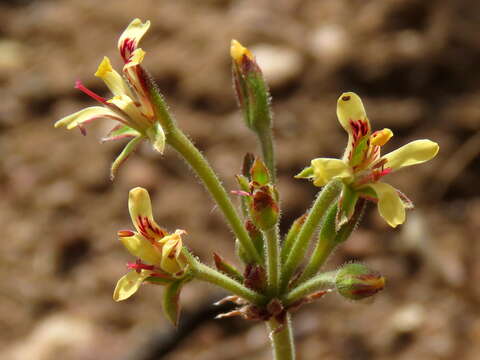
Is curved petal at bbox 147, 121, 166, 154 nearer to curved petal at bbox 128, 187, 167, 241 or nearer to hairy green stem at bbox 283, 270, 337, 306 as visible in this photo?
curved petal at bbox 128, 187, 167, 241

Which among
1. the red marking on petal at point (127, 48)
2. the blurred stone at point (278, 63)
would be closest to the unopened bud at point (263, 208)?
the red marking on petal at point (127, 48)

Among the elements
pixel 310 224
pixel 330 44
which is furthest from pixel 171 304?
pixel 330 44

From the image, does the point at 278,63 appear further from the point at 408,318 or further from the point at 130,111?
the point at 130,111

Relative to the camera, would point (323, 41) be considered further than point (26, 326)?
Yes

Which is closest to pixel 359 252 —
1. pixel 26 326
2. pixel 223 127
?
pixel 223 127

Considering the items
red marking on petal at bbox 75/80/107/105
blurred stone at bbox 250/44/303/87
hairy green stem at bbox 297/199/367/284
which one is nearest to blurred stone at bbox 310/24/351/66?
blurred stone at bbox 250/44/303/87

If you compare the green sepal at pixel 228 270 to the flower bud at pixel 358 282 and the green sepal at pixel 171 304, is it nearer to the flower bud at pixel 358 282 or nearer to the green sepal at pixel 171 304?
the green sepal at pixel 171 304

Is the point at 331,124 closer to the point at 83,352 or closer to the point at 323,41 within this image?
the point at 323,41
